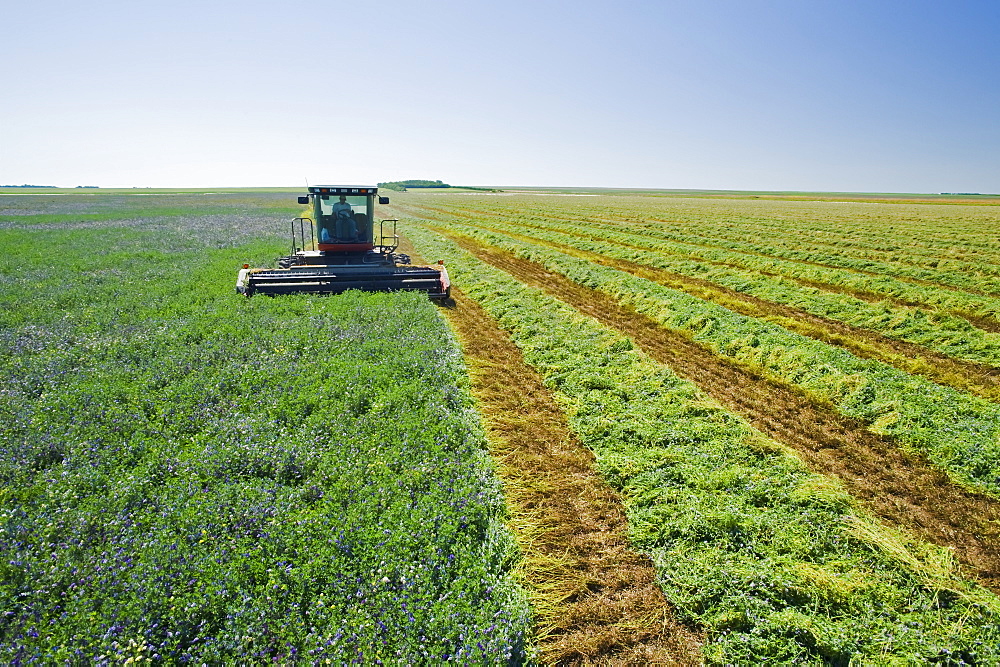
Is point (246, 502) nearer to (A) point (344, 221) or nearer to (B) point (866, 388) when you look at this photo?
(B) point (866, 388)

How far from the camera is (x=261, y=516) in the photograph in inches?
181

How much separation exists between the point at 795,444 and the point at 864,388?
2468 mm

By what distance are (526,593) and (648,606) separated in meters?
1.08

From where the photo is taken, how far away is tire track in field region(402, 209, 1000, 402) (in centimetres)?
930

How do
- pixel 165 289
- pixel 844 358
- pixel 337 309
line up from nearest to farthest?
pixel 844 358
pixel 337 309
pixel 165 289

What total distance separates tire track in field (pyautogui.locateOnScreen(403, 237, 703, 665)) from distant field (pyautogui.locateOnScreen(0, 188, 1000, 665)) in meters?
0.03

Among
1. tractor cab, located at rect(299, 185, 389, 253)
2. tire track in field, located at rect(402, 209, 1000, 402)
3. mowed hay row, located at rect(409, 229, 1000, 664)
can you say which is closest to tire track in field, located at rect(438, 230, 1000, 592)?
mowed hay row, located at rect(409, 229, 1000, 664)

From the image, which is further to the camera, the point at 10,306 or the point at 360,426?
the point at 10,306

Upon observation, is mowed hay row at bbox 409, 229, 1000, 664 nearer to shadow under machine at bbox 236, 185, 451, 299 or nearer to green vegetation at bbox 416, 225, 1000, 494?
green vegetation at bbox 416, 225, 1000, 494

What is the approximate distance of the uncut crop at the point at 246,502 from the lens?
3.52m

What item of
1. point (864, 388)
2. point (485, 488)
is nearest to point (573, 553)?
point (485, 488)

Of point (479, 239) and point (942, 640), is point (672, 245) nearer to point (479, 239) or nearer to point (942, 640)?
point (479, 239)

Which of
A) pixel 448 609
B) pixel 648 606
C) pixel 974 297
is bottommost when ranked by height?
pixel 648 606

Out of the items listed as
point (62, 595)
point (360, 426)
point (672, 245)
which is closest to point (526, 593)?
point (360, 426)
